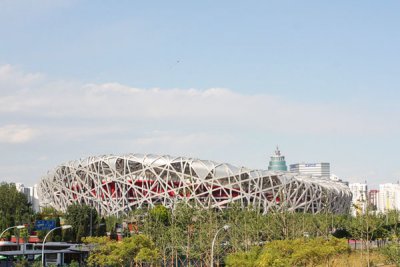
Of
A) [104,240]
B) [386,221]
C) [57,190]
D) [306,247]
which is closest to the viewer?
[306,247]

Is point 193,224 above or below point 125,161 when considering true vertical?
below

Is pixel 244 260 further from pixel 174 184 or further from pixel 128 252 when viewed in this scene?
pixel 174 184

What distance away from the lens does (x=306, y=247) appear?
51594 mm

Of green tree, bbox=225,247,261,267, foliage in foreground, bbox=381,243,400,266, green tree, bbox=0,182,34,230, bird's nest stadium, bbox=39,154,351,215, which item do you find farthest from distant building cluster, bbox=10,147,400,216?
green tree, bbox=225,247,261,267

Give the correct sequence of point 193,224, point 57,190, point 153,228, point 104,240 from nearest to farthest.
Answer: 1. point 104,240
2. point 193,224
3. point 153,228
4. point 57,190

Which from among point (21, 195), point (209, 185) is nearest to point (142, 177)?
point (209, 185)

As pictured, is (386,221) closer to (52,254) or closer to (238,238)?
(238,238)

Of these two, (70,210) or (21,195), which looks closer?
(70,210)

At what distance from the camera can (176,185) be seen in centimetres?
14088

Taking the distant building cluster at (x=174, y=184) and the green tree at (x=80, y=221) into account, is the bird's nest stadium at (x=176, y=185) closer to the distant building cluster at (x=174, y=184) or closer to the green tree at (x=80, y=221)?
the distant building cluster at (x=174, y=184)

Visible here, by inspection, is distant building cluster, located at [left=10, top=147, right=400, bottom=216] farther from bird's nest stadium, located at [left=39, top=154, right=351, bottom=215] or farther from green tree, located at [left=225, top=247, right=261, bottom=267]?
green tree, located at [left=225, top=247, right=261, bottom=267]

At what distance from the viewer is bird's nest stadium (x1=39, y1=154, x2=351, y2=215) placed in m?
137

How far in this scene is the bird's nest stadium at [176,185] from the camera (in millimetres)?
136750

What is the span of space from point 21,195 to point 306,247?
259 ft
